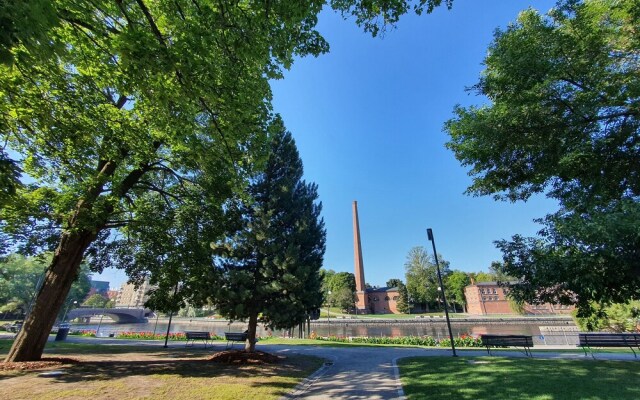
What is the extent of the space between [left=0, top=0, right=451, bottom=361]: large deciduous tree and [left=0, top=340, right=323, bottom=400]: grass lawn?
256 cm

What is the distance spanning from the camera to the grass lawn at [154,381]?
6918 millimetres

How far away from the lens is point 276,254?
46.4 ft

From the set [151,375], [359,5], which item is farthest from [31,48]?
[151,375]

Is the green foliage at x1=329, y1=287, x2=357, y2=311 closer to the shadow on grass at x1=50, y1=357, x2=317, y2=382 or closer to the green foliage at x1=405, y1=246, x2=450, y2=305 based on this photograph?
the green foliage at x1=405, y1=246, x2=450, y2=305

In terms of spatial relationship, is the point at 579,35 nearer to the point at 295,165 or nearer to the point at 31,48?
the point at 295,165

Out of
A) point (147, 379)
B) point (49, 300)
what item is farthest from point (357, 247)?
point (147, 379)

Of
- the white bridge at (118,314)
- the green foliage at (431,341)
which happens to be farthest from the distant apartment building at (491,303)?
the white bridge at (118,314)

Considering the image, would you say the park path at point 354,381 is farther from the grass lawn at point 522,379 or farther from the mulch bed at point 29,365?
the mulch bed at point 29,365

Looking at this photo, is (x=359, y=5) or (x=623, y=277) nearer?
(x=359, y=5)

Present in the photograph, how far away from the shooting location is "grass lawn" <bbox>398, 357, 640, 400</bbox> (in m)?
6.80

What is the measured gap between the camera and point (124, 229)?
1395 cm

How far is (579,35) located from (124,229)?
18953 millimetres

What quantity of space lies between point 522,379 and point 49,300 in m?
14.3

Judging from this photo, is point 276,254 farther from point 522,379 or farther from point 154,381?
point 522,379
